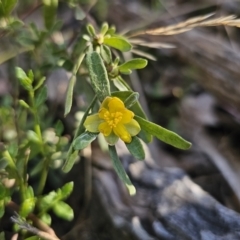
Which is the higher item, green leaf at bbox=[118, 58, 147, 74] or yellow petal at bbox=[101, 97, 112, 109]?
green leaf at bbox=[118, 58, 147, 74]

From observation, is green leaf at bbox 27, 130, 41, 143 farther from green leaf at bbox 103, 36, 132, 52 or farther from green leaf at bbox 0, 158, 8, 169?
green leaf at bbox 103, 36, 132, 52

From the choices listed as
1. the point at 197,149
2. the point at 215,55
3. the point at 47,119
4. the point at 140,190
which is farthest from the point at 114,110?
the point at 215,55

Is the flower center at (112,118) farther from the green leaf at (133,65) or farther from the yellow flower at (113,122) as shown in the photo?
the green leaf at (133,65)

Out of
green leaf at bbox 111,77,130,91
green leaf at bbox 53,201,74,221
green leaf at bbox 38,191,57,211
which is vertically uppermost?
green leaf at bbox 111,77,130,91

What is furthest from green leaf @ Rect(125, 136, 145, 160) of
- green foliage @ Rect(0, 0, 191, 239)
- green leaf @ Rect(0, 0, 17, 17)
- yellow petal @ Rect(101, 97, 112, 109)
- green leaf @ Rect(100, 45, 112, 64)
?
green leaf @ Rect(0, 0, 17, 17)

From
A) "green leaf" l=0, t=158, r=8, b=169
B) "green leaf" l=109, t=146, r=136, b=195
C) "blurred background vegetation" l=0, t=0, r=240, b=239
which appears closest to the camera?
"green leaf" l=109, t=146, r=136, b=195

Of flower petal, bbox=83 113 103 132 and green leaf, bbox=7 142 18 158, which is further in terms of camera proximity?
green leaf, bbox=7 142 18 158

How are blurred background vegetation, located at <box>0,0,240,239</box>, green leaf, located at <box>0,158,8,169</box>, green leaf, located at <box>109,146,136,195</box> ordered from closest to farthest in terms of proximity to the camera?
green leaf, located at <box>109,146,136,195</box>, green leaf, located at <box>0,158,8,169</box>, blurred background vegetation, located at <box>0,0,240,239</box>

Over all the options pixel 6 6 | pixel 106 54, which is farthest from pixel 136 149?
pixel 6 6
